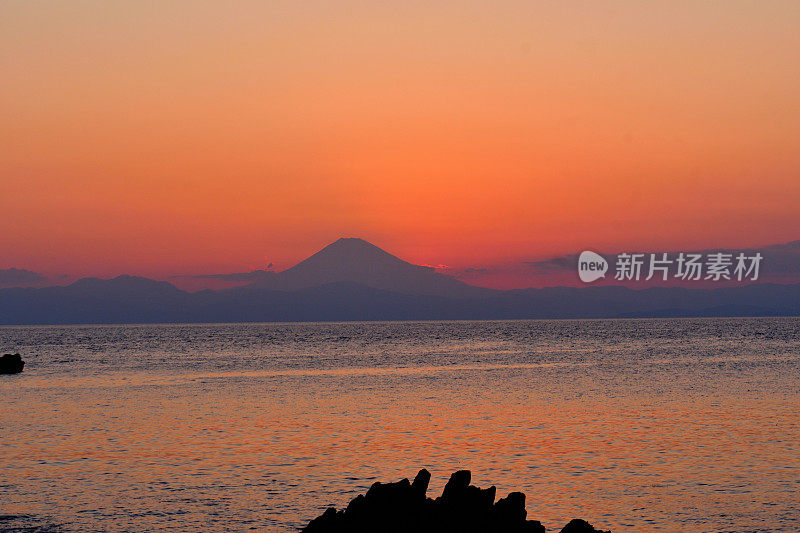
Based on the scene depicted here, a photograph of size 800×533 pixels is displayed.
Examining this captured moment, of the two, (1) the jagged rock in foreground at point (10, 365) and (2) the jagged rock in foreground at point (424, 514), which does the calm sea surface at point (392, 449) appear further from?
(1) the jagged rock in foreground at point (10, 365)

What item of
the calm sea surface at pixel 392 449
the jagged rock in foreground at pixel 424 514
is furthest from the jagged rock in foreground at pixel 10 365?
the jagged rock in foreground at pixel 424 514

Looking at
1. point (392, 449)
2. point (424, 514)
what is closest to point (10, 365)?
point (392, 449)

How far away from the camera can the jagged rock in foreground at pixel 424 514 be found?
2025cm

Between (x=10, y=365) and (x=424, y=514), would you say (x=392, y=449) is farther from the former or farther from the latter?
(x=10, y=365)

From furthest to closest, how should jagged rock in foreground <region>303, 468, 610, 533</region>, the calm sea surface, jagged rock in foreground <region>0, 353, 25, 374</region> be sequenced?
1. jagged rock in foreground <region>0, 353, 25, 374</region>
2. the calm sea surface
3. jagged rock in foreground <region>303, 468, 610, 533</region>

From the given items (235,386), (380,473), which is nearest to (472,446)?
(380,473)

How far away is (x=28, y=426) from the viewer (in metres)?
44.7

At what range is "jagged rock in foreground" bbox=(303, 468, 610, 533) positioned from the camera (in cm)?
2025

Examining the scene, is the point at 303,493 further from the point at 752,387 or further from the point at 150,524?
the point at 752,387

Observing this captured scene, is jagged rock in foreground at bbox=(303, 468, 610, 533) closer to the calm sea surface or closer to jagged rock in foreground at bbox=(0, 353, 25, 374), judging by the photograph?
the calm sea surface

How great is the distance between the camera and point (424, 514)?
2075 centimetres

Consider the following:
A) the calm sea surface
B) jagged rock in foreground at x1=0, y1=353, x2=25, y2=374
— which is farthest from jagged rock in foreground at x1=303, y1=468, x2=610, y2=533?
jagged rock in foreground at x1=0, y1=353, x2=25, y2=374

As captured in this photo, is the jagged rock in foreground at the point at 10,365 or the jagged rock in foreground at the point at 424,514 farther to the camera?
the jagged rock in foreground at the point at 10,365

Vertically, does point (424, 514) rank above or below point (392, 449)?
above
